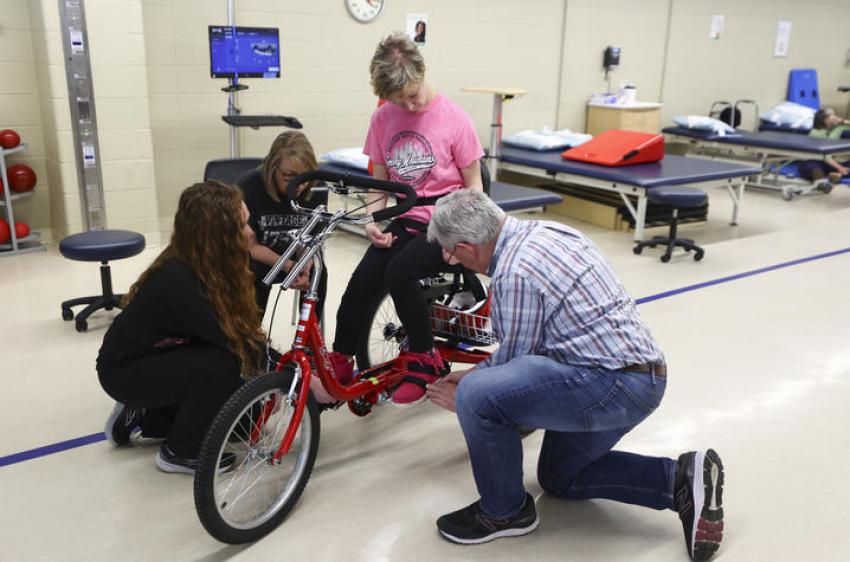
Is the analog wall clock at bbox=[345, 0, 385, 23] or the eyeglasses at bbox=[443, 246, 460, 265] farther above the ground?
the analog wall clock at bbox=[345, 0, 385, 23]

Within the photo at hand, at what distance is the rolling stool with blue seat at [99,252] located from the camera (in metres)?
3.66

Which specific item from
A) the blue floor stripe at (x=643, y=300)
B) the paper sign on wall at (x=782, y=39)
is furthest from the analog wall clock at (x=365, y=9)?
the paper sign on wall at (x=782, y=39)

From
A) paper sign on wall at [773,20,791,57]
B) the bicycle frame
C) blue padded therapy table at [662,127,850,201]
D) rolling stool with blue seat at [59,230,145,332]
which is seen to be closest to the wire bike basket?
the bicycle frame

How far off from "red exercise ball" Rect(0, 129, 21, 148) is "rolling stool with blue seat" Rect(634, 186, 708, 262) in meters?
4.33

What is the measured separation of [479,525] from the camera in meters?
2.21

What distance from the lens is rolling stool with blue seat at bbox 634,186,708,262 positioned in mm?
5289

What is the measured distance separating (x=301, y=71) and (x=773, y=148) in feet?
15.7

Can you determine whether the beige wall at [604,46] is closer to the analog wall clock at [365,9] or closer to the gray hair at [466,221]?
the analog wall clock at [365,9]

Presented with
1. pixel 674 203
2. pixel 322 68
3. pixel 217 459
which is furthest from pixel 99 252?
pixel 674 203

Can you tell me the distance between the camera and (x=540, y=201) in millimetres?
5340

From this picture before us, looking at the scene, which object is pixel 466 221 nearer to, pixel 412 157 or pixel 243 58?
pixel 412 157

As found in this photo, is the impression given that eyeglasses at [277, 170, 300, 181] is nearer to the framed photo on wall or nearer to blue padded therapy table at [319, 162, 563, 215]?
blue padded therapy table at [319, 162, 563, 215]

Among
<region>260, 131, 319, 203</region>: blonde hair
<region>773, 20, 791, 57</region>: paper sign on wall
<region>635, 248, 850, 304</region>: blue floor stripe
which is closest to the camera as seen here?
<region>260, 131, 319, 203</region>: blonde hair

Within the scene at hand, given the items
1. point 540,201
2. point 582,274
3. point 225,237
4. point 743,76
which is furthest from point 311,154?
point 743,76
